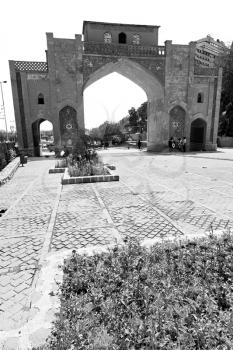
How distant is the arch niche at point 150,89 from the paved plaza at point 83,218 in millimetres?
15431

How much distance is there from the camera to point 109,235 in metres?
4.31

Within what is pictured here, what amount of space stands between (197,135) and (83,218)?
74.8 feet

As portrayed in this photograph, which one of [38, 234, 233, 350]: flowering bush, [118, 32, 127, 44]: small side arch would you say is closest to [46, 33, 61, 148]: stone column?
[118, 32, 127, 44]: small side arch

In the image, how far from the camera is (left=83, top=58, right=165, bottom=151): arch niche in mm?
21453

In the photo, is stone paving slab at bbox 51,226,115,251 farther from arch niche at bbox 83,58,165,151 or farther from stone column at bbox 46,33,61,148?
arch niche at bbox 83,58,165,151

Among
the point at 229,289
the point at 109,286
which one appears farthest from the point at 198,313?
the point at 109,286

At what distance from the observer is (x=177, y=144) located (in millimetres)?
23625

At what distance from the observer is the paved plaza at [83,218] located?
3.15 meters

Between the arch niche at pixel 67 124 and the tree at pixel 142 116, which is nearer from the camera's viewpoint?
the arch niche at pixel 67 124

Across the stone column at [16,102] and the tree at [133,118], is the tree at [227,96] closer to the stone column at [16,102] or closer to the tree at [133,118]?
the tree at [133,118]

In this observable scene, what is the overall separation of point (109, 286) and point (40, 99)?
822 inches

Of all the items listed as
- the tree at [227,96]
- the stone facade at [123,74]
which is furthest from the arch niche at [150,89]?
the tree at [227,96]

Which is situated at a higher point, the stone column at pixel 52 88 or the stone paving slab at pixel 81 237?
the stone column at pixel 52 88

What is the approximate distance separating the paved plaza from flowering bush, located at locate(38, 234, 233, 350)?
571 mm
